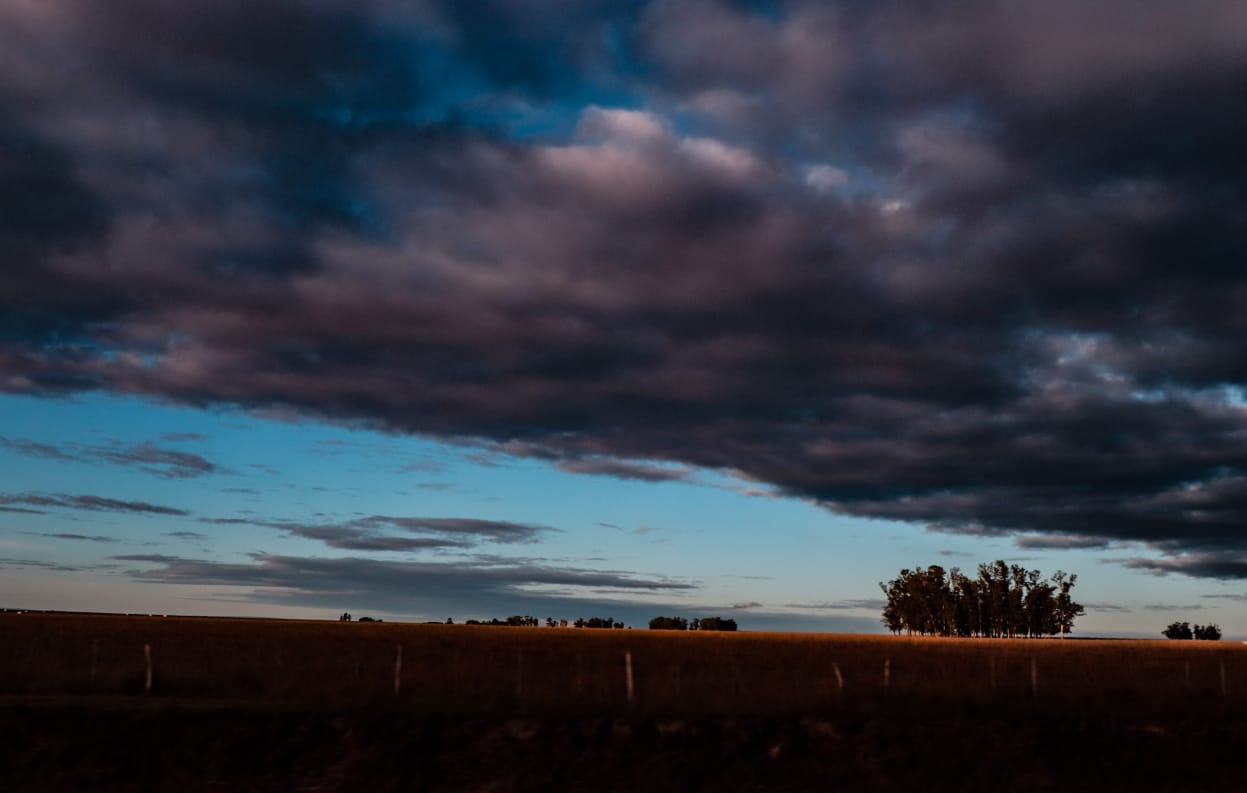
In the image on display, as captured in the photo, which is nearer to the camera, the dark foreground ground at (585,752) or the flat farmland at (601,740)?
the dark foreground ground at (585,752)

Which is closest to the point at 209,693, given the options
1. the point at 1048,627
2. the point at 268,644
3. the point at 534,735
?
the point at 534,735

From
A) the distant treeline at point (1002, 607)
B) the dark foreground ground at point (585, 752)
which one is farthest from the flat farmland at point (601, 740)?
the distant treeline at point (1002, 607)

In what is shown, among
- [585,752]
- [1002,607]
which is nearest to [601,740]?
[585,752]

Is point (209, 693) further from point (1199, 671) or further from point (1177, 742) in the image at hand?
point (1199, 671)

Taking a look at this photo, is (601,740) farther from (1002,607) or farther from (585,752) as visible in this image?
(1002,607)

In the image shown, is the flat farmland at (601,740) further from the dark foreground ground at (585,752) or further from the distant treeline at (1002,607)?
the distant treeline at (1002,607)

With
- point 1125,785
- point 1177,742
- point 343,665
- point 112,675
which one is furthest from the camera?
point 343,665

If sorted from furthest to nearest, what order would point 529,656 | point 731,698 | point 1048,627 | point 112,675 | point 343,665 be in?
point 1048,627 → point 529,656 → point 343,665 → point 112,675 → point 731,698

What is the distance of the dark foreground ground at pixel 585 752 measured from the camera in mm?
24438

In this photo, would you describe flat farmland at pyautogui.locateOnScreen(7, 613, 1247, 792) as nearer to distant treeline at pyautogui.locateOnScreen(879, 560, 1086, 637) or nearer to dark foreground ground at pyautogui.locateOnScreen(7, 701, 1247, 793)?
dark foreground ground at pyautogui.locateOnScreen(7, 701, 1247, 793)

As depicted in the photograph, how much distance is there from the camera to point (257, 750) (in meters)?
25.5

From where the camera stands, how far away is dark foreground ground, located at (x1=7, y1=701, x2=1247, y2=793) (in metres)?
24.4

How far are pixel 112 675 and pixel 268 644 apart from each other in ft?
141

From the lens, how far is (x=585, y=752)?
25.8 meters
